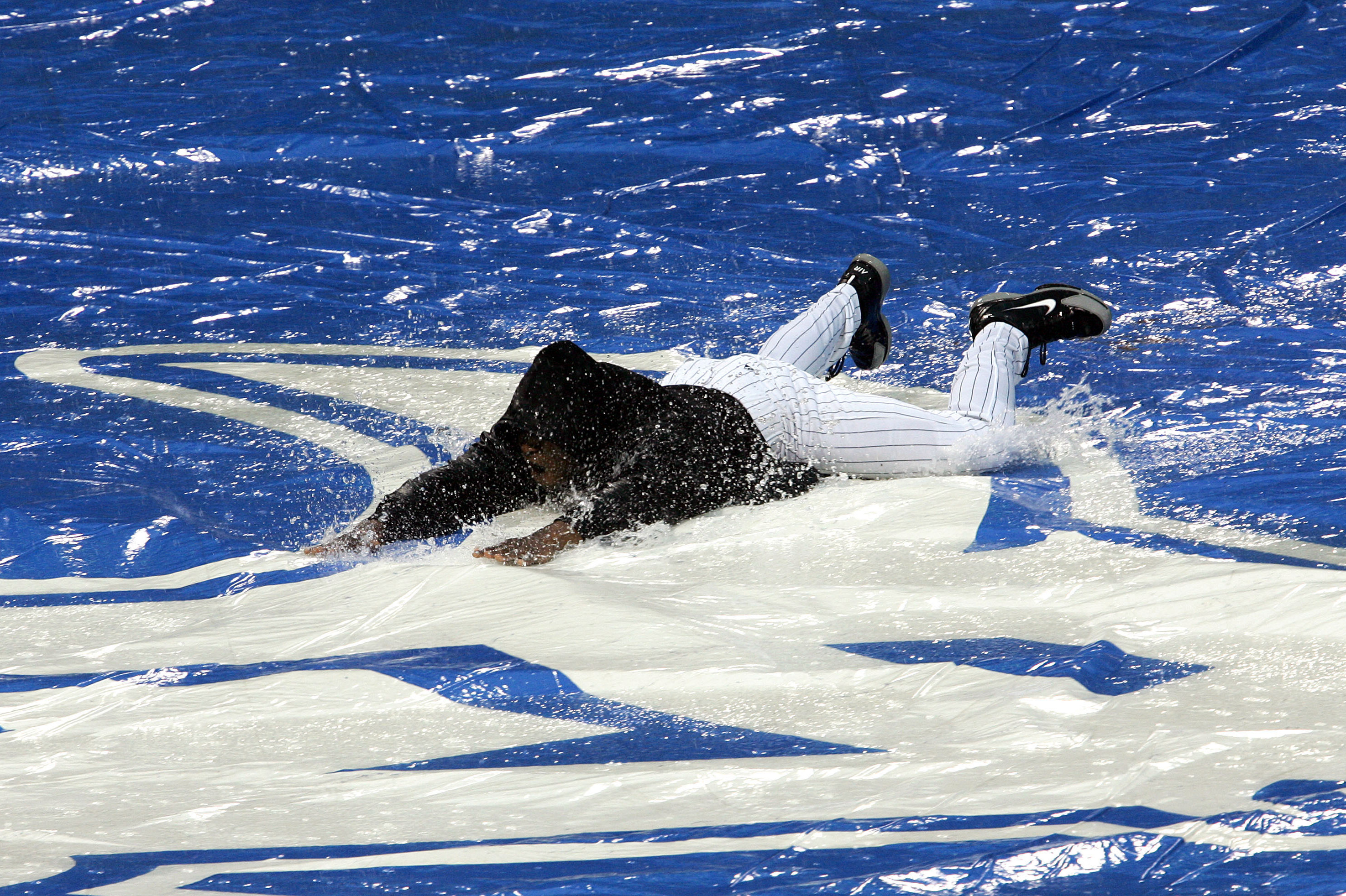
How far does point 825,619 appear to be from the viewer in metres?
1.81

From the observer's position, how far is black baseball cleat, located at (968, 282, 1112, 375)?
2.68 metres

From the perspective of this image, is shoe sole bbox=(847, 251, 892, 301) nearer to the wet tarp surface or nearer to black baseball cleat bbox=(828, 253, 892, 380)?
black baseball cleat bbox=(828, 253, 892, 380)

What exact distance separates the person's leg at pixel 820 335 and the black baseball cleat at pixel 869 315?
0.02 metres

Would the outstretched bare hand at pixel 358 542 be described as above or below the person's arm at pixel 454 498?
below

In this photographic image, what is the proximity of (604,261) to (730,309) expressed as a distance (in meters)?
0.51

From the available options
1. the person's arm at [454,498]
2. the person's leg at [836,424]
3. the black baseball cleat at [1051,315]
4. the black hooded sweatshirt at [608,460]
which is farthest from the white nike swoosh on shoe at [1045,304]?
the person's arm at [454,498]

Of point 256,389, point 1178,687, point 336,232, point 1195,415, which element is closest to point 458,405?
point 256,389

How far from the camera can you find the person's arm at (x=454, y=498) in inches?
87.0

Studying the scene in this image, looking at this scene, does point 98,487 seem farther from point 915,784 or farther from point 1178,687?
point 1178,687

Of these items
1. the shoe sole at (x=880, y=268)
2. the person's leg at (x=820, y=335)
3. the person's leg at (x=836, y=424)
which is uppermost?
the shoe sole at (x=880, y=268)

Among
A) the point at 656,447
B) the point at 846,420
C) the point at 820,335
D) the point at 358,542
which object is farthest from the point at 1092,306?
the point at 358,542

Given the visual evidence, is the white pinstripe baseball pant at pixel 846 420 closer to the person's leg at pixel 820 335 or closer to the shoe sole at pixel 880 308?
the person's leg at pixel 820 335

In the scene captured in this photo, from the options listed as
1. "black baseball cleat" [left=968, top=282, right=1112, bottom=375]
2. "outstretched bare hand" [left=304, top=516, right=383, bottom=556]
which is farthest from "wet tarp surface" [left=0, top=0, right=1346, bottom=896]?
"black baseball cleat" [left=968, top=282, right=1112, bottom=375]

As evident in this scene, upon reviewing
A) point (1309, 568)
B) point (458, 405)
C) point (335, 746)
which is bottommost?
point (335, 746)
